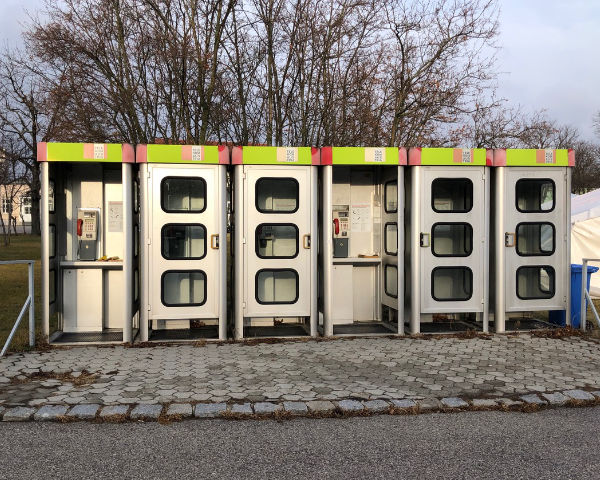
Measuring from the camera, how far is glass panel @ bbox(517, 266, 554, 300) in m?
7.88

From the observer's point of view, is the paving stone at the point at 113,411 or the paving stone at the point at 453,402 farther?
the paving stone at the point at 453,402

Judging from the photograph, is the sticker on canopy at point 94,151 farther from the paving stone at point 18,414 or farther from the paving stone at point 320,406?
the paving stone at point 320,406

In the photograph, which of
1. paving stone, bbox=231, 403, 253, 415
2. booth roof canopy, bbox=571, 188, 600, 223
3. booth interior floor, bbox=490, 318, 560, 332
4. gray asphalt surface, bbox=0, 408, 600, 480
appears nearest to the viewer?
gray asphalt surface, bbox=0, 408, 600, 480

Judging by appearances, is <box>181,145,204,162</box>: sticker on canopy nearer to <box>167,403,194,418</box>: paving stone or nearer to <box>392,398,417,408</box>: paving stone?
<box>167,403,194,418</box>: paving stone

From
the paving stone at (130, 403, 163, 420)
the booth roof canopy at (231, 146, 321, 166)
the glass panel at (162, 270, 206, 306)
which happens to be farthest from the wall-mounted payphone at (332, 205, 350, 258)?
the paving stone at (130, 403, 163, 420)

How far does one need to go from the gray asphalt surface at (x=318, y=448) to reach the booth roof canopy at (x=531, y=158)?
13.0 ft

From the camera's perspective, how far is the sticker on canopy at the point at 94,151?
268 inches

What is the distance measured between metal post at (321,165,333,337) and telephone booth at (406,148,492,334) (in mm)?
1126

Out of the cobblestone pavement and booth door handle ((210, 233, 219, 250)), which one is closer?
the cobblestone pavement

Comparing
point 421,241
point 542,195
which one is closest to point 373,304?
point 421,241

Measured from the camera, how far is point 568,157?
7.87 metres

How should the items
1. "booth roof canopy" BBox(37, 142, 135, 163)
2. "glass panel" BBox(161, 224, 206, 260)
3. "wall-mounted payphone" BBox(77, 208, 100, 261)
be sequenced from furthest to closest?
1. "wall-mounted payphone" BBox(77, 208, 100, 261)
2. "glass panel" BBox(161, 224, 206, 260)
3. "booth roof canopy" BBox(37, 142, 135, 163)

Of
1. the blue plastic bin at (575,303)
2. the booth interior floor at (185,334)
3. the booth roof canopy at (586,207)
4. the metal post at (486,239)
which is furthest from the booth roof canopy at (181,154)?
the booth roof canopy at (586,207)

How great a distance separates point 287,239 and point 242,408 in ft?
10.4
